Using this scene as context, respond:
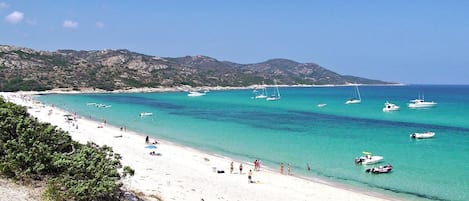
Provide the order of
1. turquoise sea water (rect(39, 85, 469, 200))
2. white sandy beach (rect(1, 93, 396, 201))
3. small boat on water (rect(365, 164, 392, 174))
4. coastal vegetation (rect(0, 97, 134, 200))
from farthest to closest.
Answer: small boat on water (rect(365, 164, 392, 174)), turquoise sea water (rect(39, 85, 469, 200)), white sandy beach (rect(1, 93, 396, 201)), coastal vegetation (rect(0, 97, 134, 200))

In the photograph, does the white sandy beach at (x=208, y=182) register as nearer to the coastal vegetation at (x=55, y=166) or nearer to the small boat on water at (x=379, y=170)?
the coastal vegetation at (x=55, y=166)

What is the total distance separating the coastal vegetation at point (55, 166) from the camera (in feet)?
52.8

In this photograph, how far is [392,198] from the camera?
28.3 meters

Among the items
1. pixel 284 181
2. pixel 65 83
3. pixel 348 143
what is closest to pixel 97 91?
pixel 65 83

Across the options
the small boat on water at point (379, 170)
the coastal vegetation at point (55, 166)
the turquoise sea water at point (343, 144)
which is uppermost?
the coastal vegetation at point (55, 166)

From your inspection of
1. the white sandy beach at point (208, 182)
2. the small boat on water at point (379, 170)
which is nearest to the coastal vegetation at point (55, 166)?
the white sandy beach at point (208, 182)

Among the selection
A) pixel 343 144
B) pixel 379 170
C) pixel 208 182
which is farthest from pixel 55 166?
pixel 343 144

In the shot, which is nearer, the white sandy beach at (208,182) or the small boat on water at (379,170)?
the white sandy beach at (208,182)

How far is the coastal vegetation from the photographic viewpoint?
16.1m

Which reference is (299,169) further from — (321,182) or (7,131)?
(7,131)

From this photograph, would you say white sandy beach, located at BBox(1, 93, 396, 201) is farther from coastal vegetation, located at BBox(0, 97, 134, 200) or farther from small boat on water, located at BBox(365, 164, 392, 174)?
small boat on water, located at BBox(365, 164, 392, 174)

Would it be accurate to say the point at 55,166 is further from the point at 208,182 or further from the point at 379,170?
the point at 379,170

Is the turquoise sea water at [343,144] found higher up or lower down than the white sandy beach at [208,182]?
lower down

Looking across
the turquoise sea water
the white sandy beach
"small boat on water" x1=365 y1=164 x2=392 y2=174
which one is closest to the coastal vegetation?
the white sandy beach
